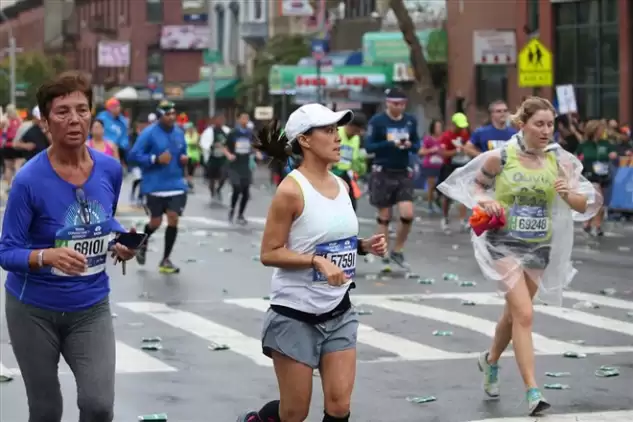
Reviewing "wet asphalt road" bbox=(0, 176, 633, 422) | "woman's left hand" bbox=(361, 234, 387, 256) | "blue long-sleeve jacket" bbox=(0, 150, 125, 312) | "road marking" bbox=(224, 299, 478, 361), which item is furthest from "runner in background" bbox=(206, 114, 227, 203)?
"blue long-sleeve jacket" bbox=(0, 150, 125, 312)

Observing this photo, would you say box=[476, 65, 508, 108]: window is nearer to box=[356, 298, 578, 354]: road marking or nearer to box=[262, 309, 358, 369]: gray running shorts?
box=[356, 298, 578, 354]: road marking

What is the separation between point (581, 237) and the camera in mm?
23391

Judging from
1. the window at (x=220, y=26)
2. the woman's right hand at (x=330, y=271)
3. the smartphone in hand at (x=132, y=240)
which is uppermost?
the window at (x=220, y=26)

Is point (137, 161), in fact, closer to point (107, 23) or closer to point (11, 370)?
point (11, 370)

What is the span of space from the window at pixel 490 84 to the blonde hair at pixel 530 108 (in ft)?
114

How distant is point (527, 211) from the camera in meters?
9.47

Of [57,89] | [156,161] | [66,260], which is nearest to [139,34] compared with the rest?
[156,161]

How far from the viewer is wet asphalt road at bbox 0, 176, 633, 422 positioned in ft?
31.3

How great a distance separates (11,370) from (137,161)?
6.70 meters

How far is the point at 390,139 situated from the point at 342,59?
129 ft

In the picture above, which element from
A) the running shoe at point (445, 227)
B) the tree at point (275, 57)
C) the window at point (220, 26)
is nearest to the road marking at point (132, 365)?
the running shoe at point (445, 227)

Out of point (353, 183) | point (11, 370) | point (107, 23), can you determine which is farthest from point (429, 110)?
point (107, 23)

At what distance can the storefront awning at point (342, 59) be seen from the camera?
5559cm

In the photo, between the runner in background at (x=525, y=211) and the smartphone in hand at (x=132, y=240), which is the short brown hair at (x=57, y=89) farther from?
the runner in background at (x=525, y=211)
